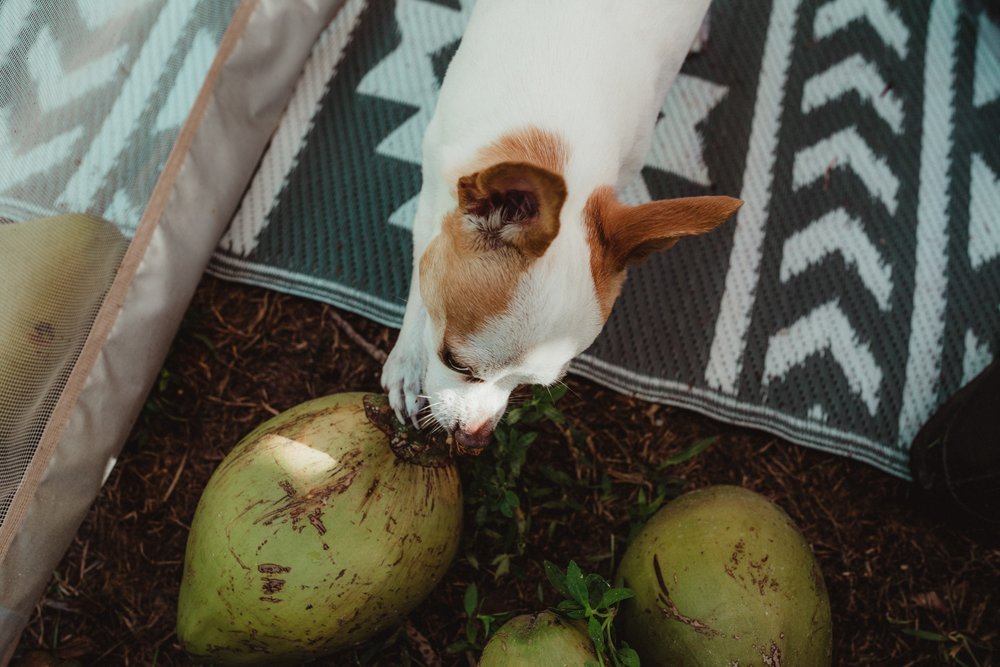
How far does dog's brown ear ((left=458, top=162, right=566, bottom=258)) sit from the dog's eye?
22 centimetres

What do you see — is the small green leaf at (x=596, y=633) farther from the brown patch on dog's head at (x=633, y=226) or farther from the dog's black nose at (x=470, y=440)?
the brown patch on dog's head at (x=633, y=226)

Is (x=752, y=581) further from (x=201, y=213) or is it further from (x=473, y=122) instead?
(x=201, y=213)

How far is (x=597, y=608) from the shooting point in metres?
1.26

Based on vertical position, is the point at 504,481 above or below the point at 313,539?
below

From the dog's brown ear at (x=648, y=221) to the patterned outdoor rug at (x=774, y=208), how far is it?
56 centimetres

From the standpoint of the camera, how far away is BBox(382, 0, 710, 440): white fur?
1.18 metres

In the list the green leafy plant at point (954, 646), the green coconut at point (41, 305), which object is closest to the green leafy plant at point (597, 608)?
the green leafy plant at point (954, 646)

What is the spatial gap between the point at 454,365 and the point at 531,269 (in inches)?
9.3

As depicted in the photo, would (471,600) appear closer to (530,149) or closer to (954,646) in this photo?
(530,149)

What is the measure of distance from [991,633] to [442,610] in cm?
120

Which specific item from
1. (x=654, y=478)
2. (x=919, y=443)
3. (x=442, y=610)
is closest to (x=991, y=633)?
(x=919, y=443)

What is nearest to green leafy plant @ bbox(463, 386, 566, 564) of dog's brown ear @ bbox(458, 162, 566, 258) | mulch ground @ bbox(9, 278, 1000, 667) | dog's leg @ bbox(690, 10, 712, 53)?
mulch ground @ bbox(9, 278, 1000, 667)

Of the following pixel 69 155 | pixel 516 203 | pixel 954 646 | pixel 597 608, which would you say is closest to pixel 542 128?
pixel 516 203

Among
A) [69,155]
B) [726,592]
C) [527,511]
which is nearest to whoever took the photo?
[726,592]
